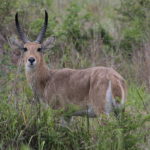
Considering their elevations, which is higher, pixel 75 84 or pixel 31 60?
pixel 31 60

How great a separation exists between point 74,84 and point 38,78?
88cm

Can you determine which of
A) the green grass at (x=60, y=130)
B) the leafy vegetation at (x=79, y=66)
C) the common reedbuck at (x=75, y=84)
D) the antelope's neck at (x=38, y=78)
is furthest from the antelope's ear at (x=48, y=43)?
the green grass at (x=60, y=130)

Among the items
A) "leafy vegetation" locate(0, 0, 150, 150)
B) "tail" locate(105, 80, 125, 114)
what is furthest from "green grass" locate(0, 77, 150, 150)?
"tail" locate(105, 80, 125, 114)

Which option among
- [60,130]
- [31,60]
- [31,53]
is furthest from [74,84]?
[60,130]

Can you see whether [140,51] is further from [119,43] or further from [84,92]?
[84,92]

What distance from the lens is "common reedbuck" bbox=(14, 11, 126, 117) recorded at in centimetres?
A: 653

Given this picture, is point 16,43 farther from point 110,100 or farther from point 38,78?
point 110,100

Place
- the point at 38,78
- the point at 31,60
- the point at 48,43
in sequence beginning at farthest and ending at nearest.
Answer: the point at 48,43 → the point at 38,78 → the point at 31,60

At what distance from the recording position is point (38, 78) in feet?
25.9

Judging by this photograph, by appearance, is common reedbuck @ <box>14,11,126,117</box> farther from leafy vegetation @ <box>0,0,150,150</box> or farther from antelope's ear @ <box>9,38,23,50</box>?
leafy vegetation @ <box>0,0,150,150</box>

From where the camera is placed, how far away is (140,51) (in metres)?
9.87

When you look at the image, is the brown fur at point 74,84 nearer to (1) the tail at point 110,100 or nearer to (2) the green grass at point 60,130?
(1) the tail at point 110,100

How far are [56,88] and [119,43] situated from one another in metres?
3.23

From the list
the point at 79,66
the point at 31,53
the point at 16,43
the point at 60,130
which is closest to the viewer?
the point at 60,130
